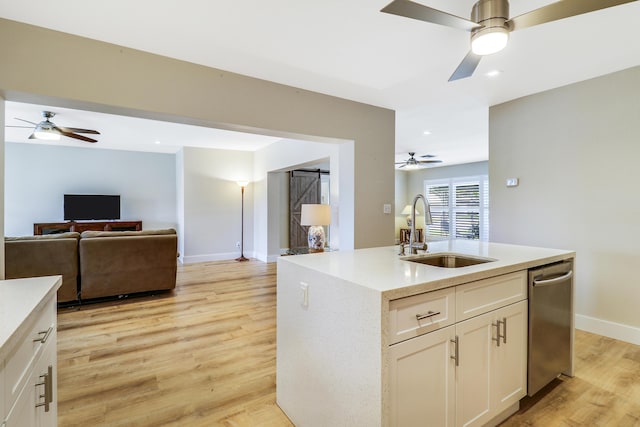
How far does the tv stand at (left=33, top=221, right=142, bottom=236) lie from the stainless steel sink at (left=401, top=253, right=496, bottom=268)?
697 centimetres

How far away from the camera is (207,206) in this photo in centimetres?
674

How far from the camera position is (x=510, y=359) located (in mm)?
1721

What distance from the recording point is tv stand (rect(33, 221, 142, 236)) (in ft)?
20.6

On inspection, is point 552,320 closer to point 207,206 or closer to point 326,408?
point 326,408

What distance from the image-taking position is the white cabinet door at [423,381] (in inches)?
48.4

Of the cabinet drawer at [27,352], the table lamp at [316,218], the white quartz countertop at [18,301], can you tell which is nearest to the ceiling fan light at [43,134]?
the table lamp at [316,218]

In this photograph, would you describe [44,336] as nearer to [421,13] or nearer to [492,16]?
[421,13]

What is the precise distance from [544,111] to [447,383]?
10.8ft

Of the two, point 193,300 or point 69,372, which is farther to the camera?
point 193,300

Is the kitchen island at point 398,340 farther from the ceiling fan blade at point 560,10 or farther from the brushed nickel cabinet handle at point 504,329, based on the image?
the ceiling fan blade at point 560,10

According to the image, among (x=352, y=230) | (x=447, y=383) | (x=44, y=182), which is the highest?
(x=44, y=182)

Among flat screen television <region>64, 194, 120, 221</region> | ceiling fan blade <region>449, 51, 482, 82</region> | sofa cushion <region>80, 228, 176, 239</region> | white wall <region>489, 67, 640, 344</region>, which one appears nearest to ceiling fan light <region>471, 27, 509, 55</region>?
ceiling fan blade <region>449, 51, 482, 82</region>

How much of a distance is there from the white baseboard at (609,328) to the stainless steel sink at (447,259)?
2116 mm

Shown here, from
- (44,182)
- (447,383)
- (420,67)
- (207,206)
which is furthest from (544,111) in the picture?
(44,182)
